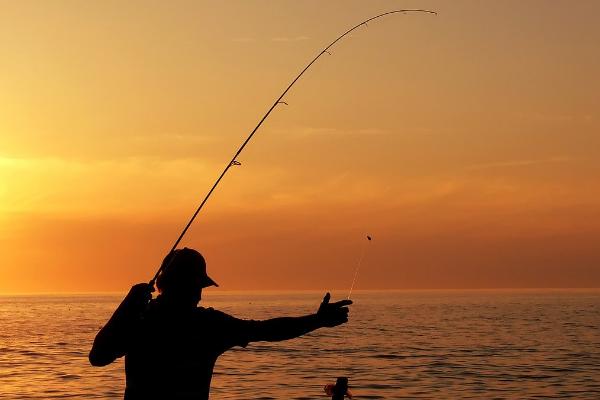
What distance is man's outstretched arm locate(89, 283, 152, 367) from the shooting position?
4684 millimetres

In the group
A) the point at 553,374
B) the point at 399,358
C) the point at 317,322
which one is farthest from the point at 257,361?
the point at 317,322

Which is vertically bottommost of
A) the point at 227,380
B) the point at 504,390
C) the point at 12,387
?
the point at 12,387

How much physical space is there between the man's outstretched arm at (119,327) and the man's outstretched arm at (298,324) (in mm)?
701

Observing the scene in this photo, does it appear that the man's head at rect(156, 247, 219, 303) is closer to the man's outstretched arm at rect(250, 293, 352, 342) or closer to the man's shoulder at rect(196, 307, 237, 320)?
the man's shoulder at rect(196, 307, 237, 320)

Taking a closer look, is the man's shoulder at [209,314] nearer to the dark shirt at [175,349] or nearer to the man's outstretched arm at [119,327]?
the dark shirt at [175,349]

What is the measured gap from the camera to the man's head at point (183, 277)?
16.5 feet

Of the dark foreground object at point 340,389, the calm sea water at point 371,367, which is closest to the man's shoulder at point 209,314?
the dark foreground object at point 340,389

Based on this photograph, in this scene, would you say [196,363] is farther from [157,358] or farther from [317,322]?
[317,322]

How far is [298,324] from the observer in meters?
5.20

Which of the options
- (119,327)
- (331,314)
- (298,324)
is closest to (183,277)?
(119,327)

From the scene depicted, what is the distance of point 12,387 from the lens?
2478 cm

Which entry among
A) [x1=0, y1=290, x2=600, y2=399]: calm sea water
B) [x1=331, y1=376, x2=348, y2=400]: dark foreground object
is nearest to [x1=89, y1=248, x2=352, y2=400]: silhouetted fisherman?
[x1=331, y1=376, x2=348, y2=400]: dark foreground object

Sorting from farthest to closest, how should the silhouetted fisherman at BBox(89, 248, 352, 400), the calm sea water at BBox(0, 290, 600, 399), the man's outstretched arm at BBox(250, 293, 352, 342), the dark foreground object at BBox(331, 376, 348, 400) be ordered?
the calm sea water at BBox(0, 290, 600, 399) → the dark foreground object at BBox(331, 376, 348, 400) → the man's outstretched arm at BBox(250, 293, 352, 342) → the silhouetted fisherman at BBox(89, 248, 352, 400)

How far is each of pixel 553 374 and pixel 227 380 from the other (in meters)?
9.66
